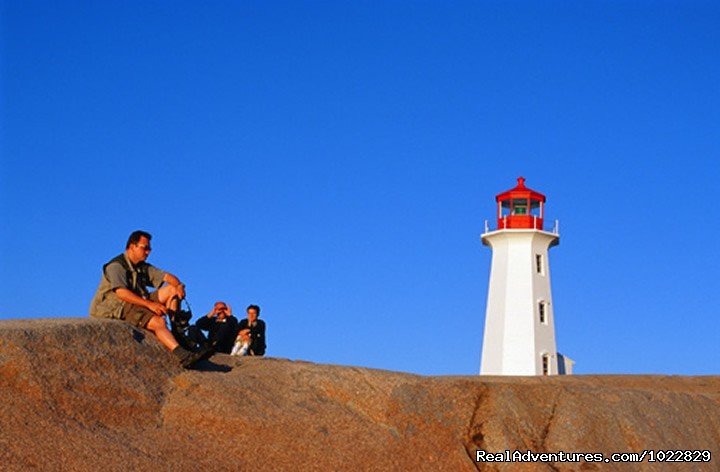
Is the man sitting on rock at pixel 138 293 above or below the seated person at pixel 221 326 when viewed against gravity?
below

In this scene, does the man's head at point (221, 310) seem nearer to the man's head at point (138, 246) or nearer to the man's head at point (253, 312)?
the man's head at point (253, 312)

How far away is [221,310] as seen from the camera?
1338 centimetres

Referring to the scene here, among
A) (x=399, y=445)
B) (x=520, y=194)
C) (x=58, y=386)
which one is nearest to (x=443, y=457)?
(x=399, y=445)

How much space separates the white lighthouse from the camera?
3747 cm

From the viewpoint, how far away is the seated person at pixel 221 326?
512 inches

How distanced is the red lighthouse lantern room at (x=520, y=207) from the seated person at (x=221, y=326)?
27.1 m

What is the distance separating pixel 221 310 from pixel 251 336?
761 mm

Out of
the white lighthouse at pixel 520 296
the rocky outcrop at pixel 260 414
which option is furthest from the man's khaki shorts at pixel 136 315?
the white lighthouse at pixel 520 296

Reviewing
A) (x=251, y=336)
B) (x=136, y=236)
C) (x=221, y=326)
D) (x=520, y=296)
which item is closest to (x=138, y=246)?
(x=136, y=236)

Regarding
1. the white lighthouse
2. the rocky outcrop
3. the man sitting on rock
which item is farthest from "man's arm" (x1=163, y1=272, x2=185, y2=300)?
the white lighthouse

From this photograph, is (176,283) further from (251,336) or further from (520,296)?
(520,296)

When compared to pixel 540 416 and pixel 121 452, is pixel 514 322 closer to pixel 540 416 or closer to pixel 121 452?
pixel 540 416

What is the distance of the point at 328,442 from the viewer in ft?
29.6

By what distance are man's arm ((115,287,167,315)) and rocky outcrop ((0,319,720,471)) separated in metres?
0.36
